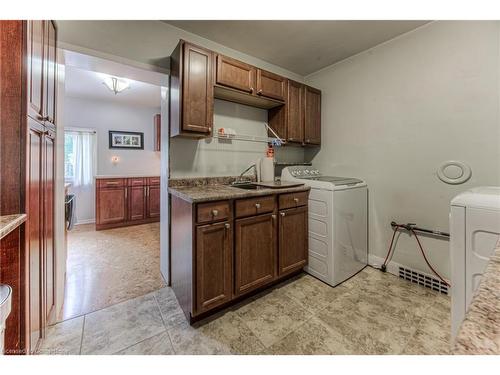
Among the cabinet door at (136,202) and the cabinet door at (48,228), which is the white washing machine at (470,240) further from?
the cabinet door at (136,202)

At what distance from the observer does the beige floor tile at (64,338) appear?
128 cm

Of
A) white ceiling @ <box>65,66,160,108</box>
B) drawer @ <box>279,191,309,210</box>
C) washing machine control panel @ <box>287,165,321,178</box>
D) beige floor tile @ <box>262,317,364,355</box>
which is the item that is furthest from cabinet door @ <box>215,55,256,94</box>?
beige floor tile @ <box>262,317,364,355</box>

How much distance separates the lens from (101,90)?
368 centimetres

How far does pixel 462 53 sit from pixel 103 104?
538cm

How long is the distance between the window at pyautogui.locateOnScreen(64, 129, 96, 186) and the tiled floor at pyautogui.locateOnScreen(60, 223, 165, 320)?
1.18 m

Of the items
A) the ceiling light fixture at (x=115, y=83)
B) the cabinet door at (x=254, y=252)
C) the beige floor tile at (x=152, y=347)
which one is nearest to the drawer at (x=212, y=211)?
the cabinet door at (x=254, y=252)

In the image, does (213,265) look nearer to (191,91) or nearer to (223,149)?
(223,149)

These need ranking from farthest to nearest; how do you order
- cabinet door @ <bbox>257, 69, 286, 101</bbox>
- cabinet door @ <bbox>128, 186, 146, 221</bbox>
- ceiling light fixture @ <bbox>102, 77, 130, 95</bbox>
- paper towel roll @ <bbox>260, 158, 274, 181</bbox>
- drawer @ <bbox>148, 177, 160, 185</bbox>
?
drawer @ <bbox>148, 177, 160, 185</bbox>, cabinet door @ <bbox>128, 186, 146, 221</bbox>, ceiling light fixture @ <bbox>102, 77, 130, 95</bbox>, paper towel roll @ <bbox>260, 158, 274, 181</bbox>, cabinet door @ <bbox>257, 69, 286, 101</bbox>

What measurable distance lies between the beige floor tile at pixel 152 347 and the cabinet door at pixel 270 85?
2.19 m

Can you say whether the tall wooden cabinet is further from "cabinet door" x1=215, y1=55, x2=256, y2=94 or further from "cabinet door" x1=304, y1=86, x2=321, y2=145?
"cabinet door" x1=304, y1=86, x2=321, y2=145

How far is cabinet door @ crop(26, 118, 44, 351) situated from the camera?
98 centimetres
